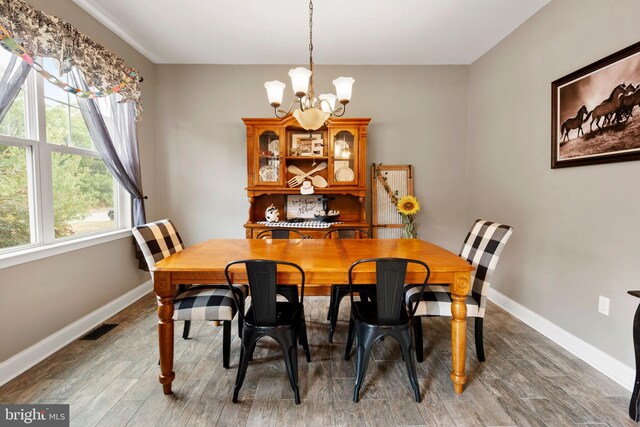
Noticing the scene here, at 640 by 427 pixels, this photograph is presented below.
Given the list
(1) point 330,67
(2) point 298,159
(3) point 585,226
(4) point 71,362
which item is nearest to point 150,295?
(4) point 71,362

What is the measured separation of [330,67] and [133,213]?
2706mm

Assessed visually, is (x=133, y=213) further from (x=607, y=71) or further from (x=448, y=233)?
(x=607, y=71)

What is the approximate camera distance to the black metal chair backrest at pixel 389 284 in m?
1.51

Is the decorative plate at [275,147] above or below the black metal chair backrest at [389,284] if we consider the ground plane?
above

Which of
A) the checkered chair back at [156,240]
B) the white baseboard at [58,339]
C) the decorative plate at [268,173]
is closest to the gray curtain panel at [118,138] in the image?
the white baseboard at [58,339]

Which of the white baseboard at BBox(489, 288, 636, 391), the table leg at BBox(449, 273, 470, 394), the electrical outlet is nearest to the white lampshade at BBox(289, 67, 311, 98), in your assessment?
the table leg at BBox(449, 273, 470, 394)

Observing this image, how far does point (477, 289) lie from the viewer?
6.33ft

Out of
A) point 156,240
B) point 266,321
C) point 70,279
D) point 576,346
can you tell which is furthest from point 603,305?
point 70,279

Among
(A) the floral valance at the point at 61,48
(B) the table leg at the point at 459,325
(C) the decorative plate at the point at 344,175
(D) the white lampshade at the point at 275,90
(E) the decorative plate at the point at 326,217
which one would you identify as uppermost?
(A) the floral valance at the point at 61,48

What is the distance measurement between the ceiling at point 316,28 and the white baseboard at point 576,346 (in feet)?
8.36

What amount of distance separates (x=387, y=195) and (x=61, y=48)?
3156 millimetres

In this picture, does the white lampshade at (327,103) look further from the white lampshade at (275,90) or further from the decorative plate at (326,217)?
the decorative plate at (326,217)

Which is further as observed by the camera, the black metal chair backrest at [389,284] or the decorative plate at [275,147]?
the decorative plate at [275,147]

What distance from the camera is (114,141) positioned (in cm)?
279
